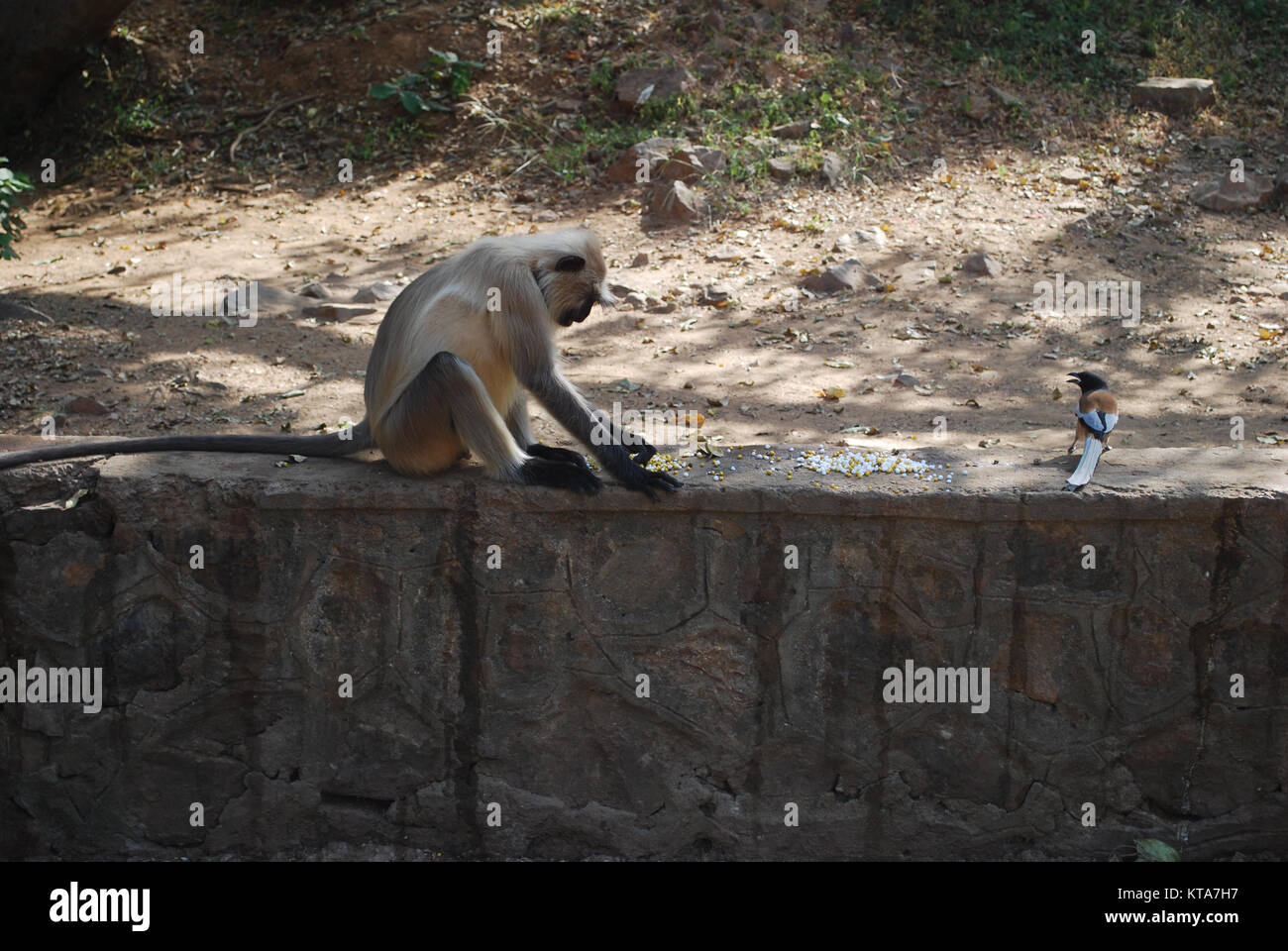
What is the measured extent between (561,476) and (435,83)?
8.53 m

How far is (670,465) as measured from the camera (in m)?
4.28

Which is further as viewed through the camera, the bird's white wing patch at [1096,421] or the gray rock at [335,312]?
the gray rock at [335,312]

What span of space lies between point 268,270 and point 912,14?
7.15m

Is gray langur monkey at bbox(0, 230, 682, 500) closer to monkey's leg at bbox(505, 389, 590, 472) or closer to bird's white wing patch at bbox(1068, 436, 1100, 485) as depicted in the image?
monkey's leg at bbox(505, 389, 590, 472)

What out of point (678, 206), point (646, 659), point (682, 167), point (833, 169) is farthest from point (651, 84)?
point (646, 659)

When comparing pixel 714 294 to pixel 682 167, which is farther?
pixel 682 167

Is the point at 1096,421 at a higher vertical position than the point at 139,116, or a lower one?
lower

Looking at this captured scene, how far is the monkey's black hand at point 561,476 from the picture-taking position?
4.10 metres

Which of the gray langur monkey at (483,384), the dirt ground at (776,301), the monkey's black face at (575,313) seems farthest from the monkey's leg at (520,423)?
the dirt ground at (776,301)

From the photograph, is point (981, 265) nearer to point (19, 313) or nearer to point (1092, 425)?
point (1092, 425)

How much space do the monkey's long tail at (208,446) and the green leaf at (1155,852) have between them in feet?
10.4

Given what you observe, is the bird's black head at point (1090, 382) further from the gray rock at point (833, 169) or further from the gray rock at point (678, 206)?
the gray rock at point (833, 169)

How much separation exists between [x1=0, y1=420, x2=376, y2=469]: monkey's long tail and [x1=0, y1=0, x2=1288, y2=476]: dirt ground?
204cm

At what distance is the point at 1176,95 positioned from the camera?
10.9 meters
